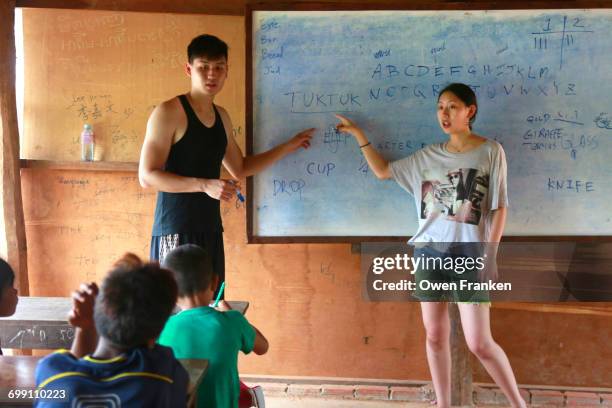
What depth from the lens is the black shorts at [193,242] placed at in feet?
8.21

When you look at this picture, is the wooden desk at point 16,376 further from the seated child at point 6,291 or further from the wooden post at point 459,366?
the wooden post at point 459,366

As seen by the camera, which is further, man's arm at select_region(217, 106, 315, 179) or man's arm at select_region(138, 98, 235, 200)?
man's arm at select_region(217, 106, 315, 179)

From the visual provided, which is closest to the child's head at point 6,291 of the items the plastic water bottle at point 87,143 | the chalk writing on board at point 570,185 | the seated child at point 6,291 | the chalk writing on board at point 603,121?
the seated child at point 6,291

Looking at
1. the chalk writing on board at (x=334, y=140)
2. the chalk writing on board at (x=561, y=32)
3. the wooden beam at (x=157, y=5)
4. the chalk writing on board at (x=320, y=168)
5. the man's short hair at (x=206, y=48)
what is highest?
the wooden beam at (x=157, y=5)

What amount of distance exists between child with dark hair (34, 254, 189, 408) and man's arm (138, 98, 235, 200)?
979 millimetres

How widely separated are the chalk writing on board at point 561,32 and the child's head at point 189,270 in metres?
1.82

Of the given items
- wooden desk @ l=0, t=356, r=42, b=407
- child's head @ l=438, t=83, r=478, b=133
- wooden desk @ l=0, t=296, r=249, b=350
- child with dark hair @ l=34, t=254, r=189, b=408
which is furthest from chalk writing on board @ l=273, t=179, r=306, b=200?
child with dark hair @ l=34, t=254, r=189, b=408

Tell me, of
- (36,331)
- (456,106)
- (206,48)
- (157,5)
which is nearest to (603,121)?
(456,106)

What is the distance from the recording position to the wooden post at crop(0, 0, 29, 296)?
3.22 m

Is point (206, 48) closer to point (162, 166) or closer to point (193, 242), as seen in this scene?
point (162, 166)

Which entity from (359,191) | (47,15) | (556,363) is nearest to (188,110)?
(359,191)

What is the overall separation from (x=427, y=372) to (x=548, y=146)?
4.40 feet

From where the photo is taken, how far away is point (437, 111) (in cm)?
288

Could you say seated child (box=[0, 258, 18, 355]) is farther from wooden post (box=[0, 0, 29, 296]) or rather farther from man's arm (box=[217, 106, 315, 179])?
wooden post (box=[0, 0, 29, 296])
